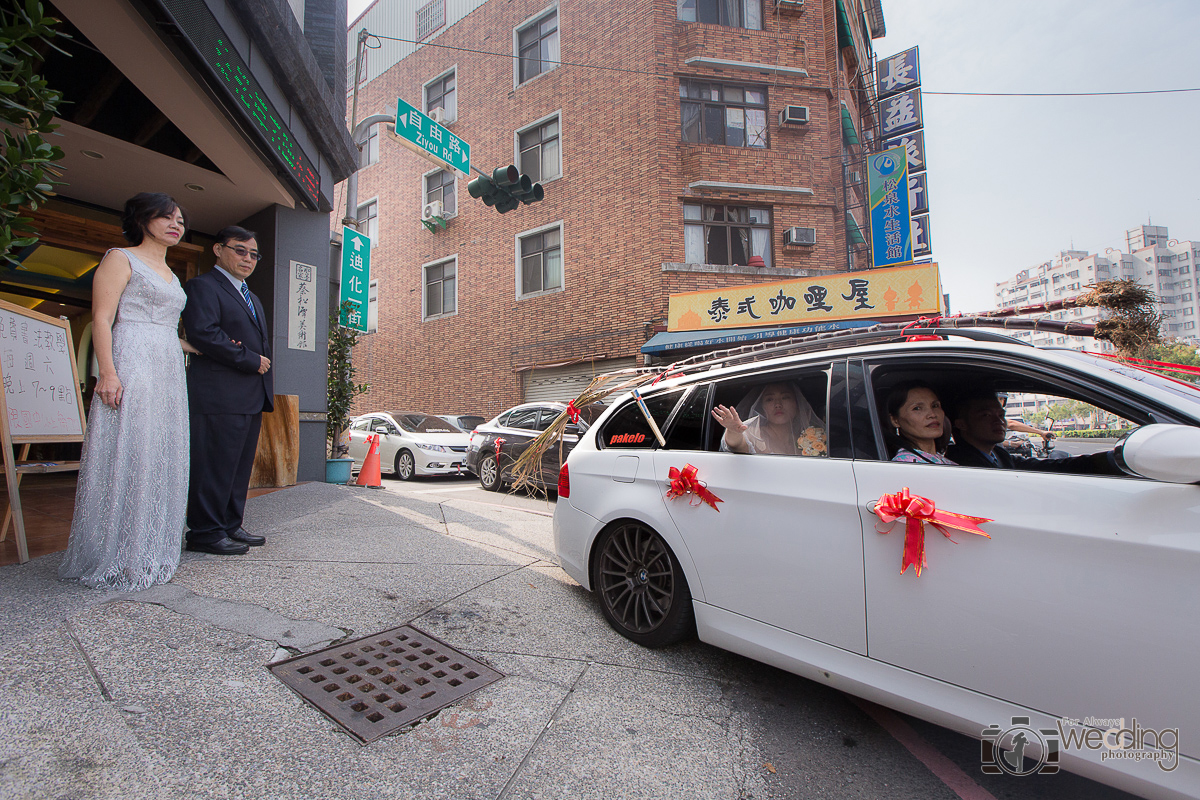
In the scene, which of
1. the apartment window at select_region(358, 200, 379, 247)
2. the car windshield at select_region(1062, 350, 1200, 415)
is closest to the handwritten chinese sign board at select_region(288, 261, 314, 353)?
the car windshield at select_region(1062, 350, 1200, 415)

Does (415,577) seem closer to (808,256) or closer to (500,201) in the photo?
(500,201)

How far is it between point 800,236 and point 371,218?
622 inches

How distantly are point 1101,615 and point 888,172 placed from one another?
15.5 meters

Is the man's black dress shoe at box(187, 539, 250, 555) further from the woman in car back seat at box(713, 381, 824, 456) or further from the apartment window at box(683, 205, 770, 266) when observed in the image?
the apartment window at box(683, 205, 770, 266)

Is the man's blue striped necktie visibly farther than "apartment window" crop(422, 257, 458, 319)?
No

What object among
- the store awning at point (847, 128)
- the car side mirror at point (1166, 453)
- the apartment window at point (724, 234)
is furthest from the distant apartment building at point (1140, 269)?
the car side mirror at point (1166, 453)

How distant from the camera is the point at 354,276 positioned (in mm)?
9039

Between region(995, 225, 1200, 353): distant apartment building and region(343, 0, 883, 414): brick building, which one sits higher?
region(995, 225, 1200, 353): distant apartment building

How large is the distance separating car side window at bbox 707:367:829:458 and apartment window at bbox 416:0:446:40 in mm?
21684

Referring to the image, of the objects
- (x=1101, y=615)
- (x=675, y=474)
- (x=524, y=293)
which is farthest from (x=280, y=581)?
(x=524, y=293)

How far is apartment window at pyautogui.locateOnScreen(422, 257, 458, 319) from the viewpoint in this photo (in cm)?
1850

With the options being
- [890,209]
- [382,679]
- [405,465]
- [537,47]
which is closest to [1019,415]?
[382,679]

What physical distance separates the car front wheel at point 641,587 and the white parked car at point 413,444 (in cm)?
860

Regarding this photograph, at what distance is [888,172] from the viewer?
47.8 feet
